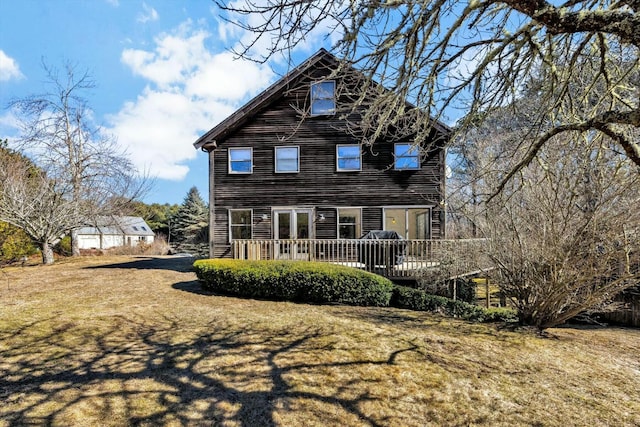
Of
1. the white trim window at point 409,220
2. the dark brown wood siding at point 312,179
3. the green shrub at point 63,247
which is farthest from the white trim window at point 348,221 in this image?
the green shrub at point 63,247

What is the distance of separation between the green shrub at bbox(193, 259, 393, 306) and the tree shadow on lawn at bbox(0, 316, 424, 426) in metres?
2.97

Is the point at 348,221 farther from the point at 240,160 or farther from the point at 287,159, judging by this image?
the point at 240,160

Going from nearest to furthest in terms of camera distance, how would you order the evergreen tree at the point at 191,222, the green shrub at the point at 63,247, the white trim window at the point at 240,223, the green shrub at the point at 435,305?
the green shrub at the point at 435,305 → the white trim window at the point at 240,223 → the green shrub at the point at 63,247 → the evergreen tree at the point at 191,222

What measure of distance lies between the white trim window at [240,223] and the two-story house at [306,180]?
0.14 ft

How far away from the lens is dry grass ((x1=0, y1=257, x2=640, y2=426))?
3410 mm

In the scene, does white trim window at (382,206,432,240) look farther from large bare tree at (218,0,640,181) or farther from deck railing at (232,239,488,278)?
large bare tree at (218,0,640,181)

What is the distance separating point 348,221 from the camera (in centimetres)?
1398

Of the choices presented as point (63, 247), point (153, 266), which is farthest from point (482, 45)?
point (63, 247)

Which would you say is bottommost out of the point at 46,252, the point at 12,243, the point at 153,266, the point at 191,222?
the point at 153,266

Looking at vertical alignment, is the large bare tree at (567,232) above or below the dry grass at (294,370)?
above

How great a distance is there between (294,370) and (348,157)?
35.3ft

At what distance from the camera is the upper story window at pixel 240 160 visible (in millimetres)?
14164

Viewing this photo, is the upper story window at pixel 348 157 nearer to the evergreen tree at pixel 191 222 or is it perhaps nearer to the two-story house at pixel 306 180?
the two-story house at pixel 306 180

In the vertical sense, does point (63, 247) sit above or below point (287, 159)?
below
